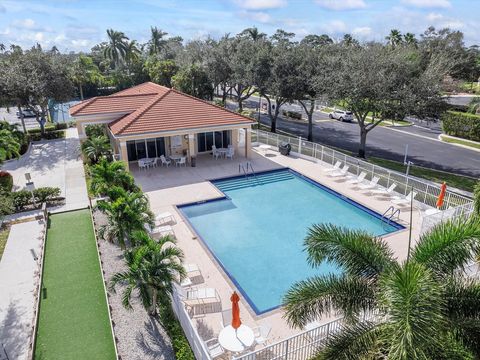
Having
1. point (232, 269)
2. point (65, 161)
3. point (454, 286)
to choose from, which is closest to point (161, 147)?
point (65, 161)

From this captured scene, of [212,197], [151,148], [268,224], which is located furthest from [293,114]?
[268,224]

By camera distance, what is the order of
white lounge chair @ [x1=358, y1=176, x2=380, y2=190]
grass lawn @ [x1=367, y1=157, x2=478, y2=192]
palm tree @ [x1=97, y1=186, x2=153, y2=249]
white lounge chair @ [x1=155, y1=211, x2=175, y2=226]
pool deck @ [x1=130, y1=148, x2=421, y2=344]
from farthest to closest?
1. grass lawn @ [x1=367, y1=157, x2=478, y2=192]
2. white lounge chair @ [x1=358, y1=176, x2=380, y2=190]
3. white lounge chair @ [x1=155, y1=211, x2=175, y2=226]
4. palm tree @ [x1=97, y1=186, x2=153, y2=249]
5. pool deck @ [x1=130, y1=148, x2=421, y2=344]

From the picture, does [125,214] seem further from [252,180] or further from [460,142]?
[460,142]

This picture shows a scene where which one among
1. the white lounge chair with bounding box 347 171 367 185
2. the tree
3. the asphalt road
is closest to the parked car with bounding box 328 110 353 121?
the asphalt road

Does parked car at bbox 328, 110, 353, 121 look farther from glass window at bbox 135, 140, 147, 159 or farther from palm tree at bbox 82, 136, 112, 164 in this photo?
palm tree at bbox 82, 136, 112, 164

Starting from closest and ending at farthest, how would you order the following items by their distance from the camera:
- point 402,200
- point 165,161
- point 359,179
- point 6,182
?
point 402,200 < point 6,182 < point 359,179 < point 165,161

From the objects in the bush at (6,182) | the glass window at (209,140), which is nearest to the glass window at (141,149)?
the glass window at (209,140)
